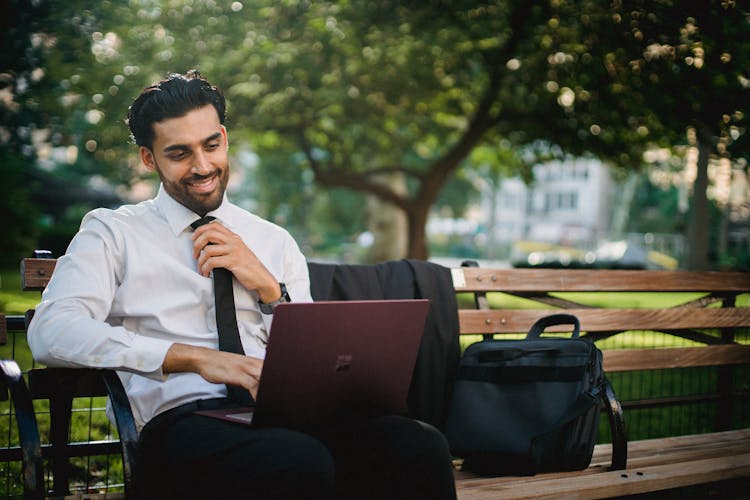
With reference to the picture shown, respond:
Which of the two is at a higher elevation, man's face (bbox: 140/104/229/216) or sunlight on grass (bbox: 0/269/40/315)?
man's face (bbox: 140/104/229/216)

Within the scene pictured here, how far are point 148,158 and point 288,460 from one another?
51.6 inches

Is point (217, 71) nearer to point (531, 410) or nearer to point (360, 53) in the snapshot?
point (360, 53)

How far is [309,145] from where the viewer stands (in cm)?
1619

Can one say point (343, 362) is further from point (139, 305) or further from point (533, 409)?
point (533, 409)

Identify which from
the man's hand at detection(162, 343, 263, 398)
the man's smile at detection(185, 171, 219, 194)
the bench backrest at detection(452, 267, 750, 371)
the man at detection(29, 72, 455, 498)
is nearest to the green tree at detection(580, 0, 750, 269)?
the bench backrest at detection(452, 267, 750, 371)

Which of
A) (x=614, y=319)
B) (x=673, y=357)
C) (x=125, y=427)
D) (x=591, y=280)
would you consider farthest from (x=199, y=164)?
(x=673, y=357)

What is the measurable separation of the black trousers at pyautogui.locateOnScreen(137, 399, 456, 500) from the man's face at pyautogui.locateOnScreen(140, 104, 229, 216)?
0.76 metres

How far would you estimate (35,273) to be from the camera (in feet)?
10.1

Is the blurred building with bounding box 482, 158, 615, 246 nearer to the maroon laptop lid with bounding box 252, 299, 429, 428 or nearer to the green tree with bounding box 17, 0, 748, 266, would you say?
the green tree with bounding box 17, 0, 748, 266

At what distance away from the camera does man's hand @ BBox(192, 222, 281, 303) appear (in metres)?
2.76

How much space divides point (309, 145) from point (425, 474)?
14.1 metres

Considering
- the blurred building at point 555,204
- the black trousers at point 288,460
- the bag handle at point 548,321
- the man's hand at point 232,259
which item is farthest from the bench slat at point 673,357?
the blurred building at point 555,204

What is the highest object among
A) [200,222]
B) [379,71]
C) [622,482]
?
[379,71]

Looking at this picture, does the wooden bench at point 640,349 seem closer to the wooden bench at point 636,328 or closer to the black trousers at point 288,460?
the wooden bench at point 636,328
